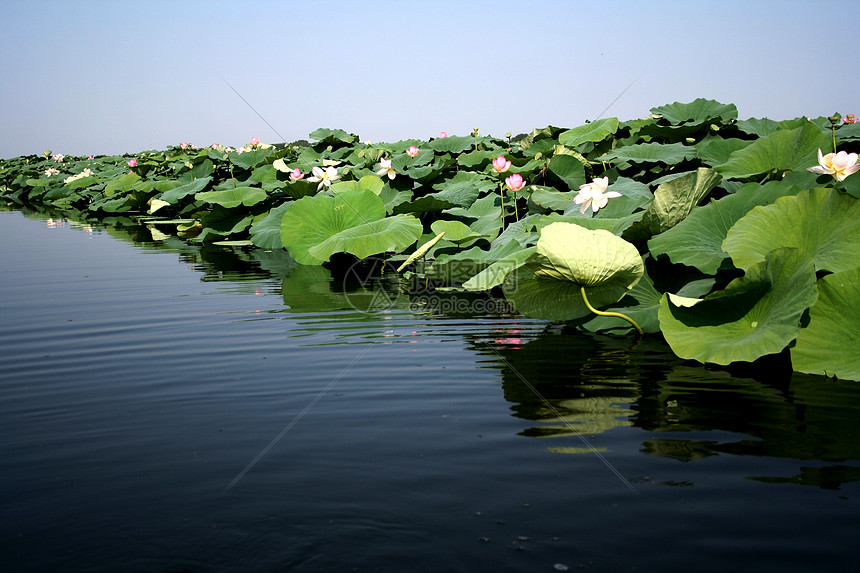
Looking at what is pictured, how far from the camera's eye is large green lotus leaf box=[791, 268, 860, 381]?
2.73 m

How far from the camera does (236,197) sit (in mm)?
8820

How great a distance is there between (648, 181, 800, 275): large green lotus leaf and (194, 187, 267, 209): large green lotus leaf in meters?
6.09

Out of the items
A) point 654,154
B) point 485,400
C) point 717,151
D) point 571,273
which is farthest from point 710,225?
point 654,154

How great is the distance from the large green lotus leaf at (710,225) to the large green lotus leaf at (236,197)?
6.09 metres

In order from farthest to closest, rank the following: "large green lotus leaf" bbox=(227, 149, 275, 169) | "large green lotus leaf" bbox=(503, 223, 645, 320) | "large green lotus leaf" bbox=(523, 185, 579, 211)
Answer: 1. "large green lotus leaf" bbox=(227, 149, 275, 169)
2. "large green lotus leaf" bbox=(523, 185, 579, 211)
3. "large green lotus leaf" bbox=(503, 223, 645, 320)

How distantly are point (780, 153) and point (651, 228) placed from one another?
4.61 feet

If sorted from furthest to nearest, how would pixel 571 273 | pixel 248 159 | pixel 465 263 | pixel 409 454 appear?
pixel 248 159, pixel 465 263, pixel 571 273, pixel 409 454

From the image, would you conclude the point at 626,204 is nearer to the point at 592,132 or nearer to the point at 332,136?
the point at 592,132

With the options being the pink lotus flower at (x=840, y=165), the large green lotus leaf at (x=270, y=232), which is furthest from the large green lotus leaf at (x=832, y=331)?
the large green lotus leaf at (x=270, y=232)

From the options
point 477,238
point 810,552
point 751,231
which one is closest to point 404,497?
point 810,552

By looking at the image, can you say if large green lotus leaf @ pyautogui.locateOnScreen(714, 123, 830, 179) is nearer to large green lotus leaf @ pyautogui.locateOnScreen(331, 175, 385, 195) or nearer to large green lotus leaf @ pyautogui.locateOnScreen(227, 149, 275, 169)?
large green lotus leaf @ pyautogui.locateOnScreen(331, 175, 385, 195)

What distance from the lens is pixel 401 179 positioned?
26.1 feet

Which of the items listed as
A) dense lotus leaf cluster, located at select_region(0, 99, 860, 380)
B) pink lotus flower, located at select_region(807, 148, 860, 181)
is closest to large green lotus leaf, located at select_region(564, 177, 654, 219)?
dense lotus leaf cluster, located at select_region(0, 99, 860, 380)

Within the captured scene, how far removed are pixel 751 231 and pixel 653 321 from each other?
666 mm
